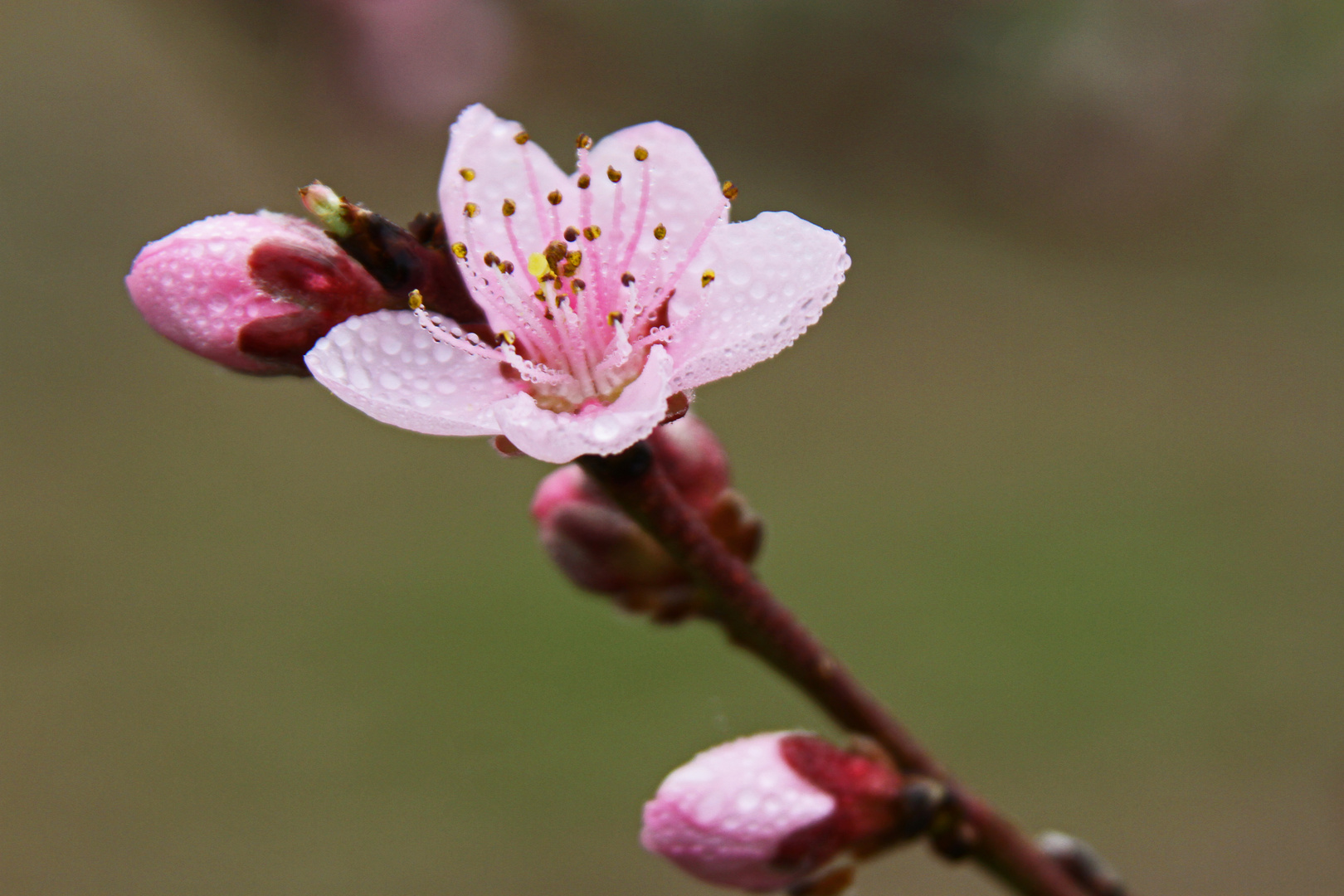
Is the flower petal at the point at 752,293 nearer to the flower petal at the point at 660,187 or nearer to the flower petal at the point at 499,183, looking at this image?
the flower petal at the point at 660,187

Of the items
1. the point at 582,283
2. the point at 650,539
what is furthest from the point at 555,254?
the point at 650,539

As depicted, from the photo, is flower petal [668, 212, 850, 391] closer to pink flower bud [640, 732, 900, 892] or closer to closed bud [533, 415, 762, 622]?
closed bud [533, 415, 762, 622]

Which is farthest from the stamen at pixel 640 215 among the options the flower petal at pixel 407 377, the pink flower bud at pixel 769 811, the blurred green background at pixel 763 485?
the blurred green background at pixel 763 485

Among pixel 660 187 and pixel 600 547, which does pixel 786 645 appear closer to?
pixel 600 547

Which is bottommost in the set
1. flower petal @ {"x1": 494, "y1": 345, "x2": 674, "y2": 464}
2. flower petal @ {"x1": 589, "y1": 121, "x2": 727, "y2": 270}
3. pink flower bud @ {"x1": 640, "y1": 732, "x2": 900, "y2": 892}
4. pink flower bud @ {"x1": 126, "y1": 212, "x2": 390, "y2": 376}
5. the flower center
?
pink flower bud @ {"x1": 640, "y1": 732, "x2": 900, "y2": 892}

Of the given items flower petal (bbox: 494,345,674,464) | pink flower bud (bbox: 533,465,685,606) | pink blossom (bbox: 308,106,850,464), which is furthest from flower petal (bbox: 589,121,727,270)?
pink flower bud (bbox: 533,465,685,606)

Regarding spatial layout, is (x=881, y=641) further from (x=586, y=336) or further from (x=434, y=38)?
(x=586, y=336)
